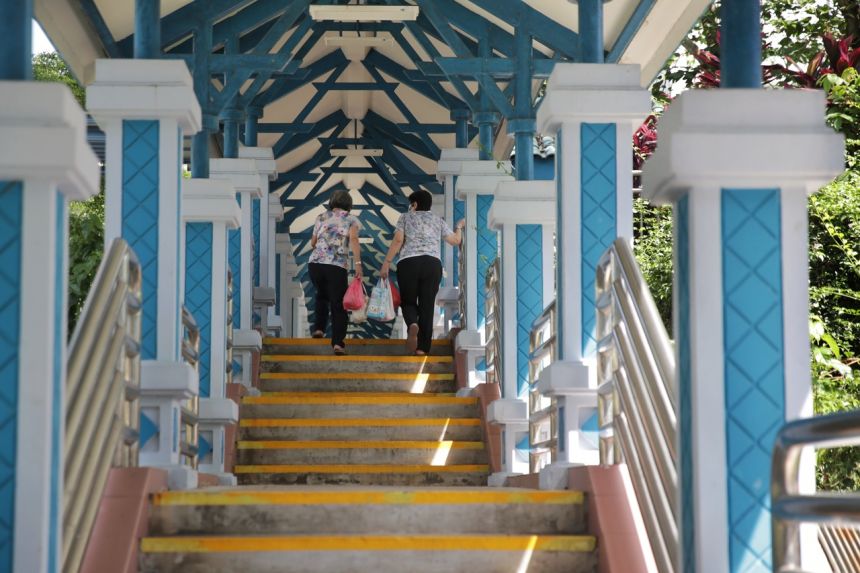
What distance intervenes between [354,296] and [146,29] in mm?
3477

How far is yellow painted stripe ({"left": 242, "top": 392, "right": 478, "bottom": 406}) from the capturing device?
9.39 meters

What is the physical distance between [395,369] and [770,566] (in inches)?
260

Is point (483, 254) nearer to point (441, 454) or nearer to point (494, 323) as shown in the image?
point (494, 323)

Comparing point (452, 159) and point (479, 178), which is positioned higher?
point (452, 159)

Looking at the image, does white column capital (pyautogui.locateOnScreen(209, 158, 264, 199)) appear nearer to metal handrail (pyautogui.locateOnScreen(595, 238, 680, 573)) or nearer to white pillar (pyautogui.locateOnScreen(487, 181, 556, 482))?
white pillar (pyautogui.locateOnScreen(487, 181, 556, 482))

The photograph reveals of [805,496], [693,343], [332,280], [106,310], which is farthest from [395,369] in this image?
[805,496]

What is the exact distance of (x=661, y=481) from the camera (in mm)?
4617

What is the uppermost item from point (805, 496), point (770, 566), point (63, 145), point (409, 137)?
point (409, 137)

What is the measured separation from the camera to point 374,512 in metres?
5.38

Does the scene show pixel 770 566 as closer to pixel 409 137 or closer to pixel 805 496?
pixel 805 496

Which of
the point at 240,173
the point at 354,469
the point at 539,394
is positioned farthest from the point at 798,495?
the point at 240,173

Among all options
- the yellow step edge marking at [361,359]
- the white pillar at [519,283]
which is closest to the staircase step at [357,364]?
the yellow step edge marking at [361,359]

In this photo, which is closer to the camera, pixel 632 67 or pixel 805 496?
pixel 805 496

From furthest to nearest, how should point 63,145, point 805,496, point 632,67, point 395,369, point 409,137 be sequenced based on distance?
point 409,137
point 395,369
point 632,67
point 63,145
point 805,496
